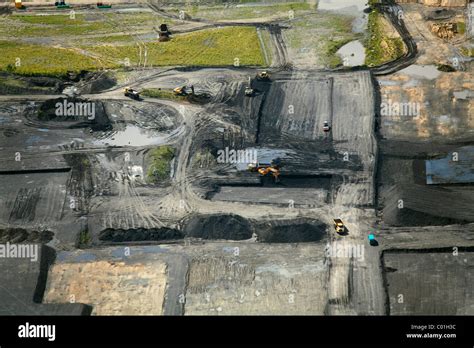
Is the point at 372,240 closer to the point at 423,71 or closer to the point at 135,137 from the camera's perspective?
the point at 135,137

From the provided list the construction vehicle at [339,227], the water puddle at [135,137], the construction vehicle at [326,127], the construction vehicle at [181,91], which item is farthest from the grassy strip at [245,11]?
the construction vehicle at [339,227]

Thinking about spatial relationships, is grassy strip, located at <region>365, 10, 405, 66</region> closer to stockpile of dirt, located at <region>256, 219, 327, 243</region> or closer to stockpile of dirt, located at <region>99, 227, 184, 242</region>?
stockpile of dirt, located at <region>256, 219, 327, 243</region>

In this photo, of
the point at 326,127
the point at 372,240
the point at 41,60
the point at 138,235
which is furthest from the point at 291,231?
the point at 41,60

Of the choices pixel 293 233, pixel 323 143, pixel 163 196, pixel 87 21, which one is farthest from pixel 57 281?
pixel 87 21

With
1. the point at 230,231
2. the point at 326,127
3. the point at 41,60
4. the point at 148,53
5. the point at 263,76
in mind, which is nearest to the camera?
the point at 230,231

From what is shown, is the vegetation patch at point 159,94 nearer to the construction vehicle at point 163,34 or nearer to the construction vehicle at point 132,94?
the construction vehicle at point 132,94

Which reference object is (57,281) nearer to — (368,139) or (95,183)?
(95,183)
